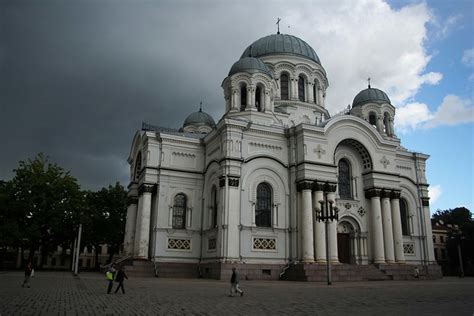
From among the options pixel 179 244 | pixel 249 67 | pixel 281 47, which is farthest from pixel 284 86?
pixel 179 244

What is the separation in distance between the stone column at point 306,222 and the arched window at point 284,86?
1082 cm

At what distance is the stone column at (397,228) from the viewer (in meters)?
31.0

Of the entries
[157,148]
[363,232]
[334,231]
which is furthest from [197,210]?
[363,232]

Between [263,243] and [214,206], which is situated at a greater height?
[214,206]

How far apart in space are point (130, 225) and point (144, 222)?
→ 14.6 feet

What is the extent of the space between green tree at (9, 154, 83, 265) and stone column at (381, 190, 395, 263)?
2717cm

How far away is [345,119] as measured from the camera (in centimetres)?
3130

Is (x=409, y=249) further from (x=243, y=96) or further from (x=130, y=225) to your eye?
(x=130, y=225)

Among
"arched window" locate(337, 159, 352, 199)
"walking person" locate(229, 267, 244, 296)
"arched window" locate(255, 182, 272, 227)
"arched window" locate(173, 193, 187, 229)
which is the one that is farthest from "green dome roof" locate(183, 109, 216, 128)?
"walking person" locate(229, 267, 244, 296)

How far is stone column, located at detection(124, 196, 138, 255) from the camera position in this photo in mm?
32562

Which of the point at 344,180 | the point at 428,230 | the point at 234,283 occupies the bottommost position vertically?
the point at 234,283

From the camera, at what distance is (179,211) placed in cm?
3072

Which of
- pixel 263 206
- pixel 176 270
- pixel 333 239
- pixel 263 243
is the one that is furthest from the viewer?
pixel 263 206

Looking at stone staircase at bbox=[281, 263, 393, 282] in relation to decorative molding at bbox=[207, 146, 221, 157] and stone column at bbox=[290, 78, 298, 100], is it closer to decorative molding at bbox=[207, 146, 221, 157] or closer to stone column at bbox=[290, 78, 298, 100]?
decorative molding at bbox=[207, 146, 221, 157]
